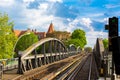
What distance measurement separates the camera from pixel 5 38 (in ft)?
166

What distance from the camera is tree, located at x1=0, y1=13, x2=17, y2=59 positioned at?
49684mm

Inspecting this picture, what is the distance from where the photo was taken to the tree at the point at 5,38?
49.7 metres

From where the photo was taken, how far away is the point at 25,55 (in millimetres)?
27781

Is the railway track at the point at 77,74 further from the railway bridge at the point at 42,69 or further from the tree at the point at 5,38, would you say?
the tree at the point at 5,38

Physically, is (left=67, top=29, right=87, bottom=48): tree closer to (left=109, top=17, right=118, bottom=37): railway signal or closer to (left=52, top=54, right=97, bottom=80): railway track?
(left=52, top=54, right=97, bottom=80): railway track

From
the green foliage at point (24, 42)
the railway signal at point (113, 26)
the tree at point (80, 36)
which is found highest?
the tree at point (80, 36)

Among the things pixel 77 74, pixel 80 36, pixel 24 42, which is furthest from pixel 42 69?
pixel 80 36

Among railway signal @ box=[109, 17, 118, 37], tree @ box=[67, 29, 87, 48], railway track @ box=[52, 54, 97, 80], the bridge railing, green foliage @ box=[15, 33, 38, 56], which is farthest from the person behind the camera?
tree @ box=[67, 29, 87, 48]

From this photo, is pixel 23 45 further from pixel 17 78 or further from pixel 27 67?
pixel 17 78

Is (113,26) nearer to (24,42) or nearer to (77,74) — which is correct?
(77,74)

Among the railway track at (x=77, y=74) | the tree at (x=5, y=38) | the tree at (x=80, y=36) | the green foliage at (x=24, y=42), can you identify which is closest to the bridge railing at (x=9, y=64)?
the railway track at (x=77, y=74)

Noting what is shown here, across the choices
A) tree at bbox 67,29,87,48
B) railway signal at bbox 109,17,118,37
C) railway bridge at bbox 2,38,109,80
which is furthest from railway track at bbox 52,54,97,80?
tree at bbox 67,29,87,48

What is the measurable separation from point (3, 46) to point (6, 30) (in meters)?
2.90

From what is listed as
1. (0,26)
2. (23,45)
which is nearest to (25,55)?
(0,26)
